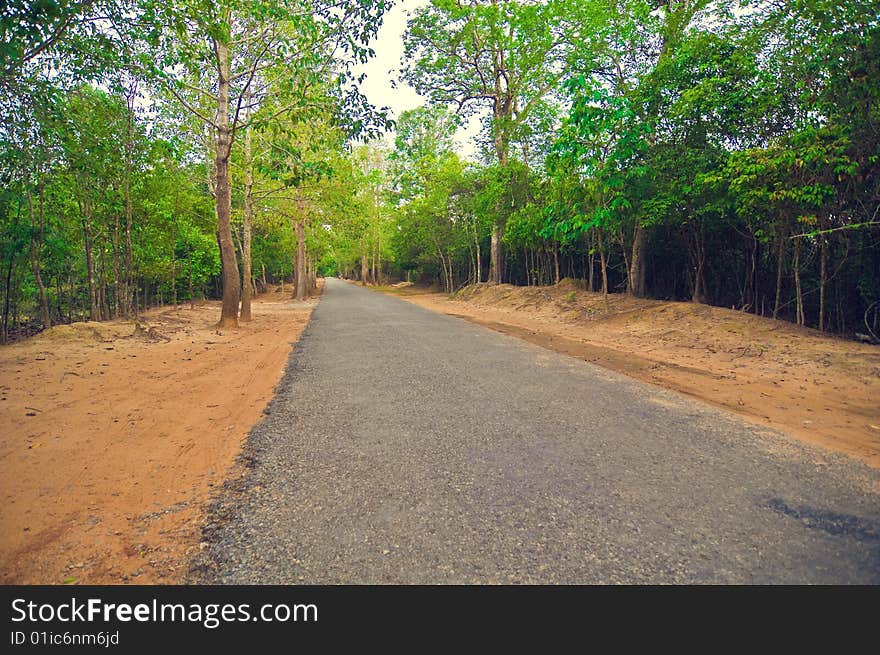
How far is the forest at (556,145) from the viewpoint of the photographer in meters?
7.06

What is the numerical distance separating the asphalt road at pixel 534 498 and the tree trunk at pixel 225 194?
325 inches

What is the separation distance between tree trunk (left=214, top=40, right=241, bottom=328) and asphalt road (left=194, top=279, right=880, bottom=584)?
8.24m

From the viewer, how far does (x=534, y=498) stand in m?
2.60

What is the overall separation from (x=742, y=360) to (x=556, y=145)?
681 centimetres

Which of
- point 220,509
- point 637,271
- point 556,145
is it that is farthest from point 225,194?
point 637,271

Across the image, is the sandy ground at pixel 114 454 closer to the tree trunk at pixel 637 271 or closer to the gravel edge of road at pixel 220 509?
the gravel edge of road at pixel 220 509

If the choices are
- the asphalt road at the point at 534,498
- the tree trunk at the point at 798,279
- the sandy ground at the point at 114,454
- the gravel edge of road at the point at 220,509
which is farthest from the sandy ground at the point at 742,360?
the sandy ground at the point at 114,454

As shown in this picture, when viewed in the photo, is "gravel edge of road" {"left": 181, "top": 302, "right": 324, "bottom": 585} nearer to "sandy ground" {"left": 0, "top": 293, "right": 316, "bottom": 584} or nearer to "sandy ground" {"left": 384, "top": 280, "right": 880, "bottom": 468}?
"sandy ground" {"left": 0, "top": 293, "right": 316, "bottom": 584}

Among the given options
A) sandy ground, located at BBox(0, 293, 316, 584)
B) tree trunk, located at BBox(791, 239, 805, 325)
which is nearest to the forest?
tree trunk, located at BBox(791, 239, 805, 325)

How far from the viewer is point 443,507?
2.49 meters

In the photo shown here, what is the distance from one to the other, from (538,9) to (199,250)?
59.3 ft

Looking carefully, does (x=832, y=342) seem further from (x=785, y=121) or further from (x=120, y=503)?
(x=120, y=503)

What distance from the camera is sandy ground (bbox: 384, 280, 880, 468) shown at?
170 inches
